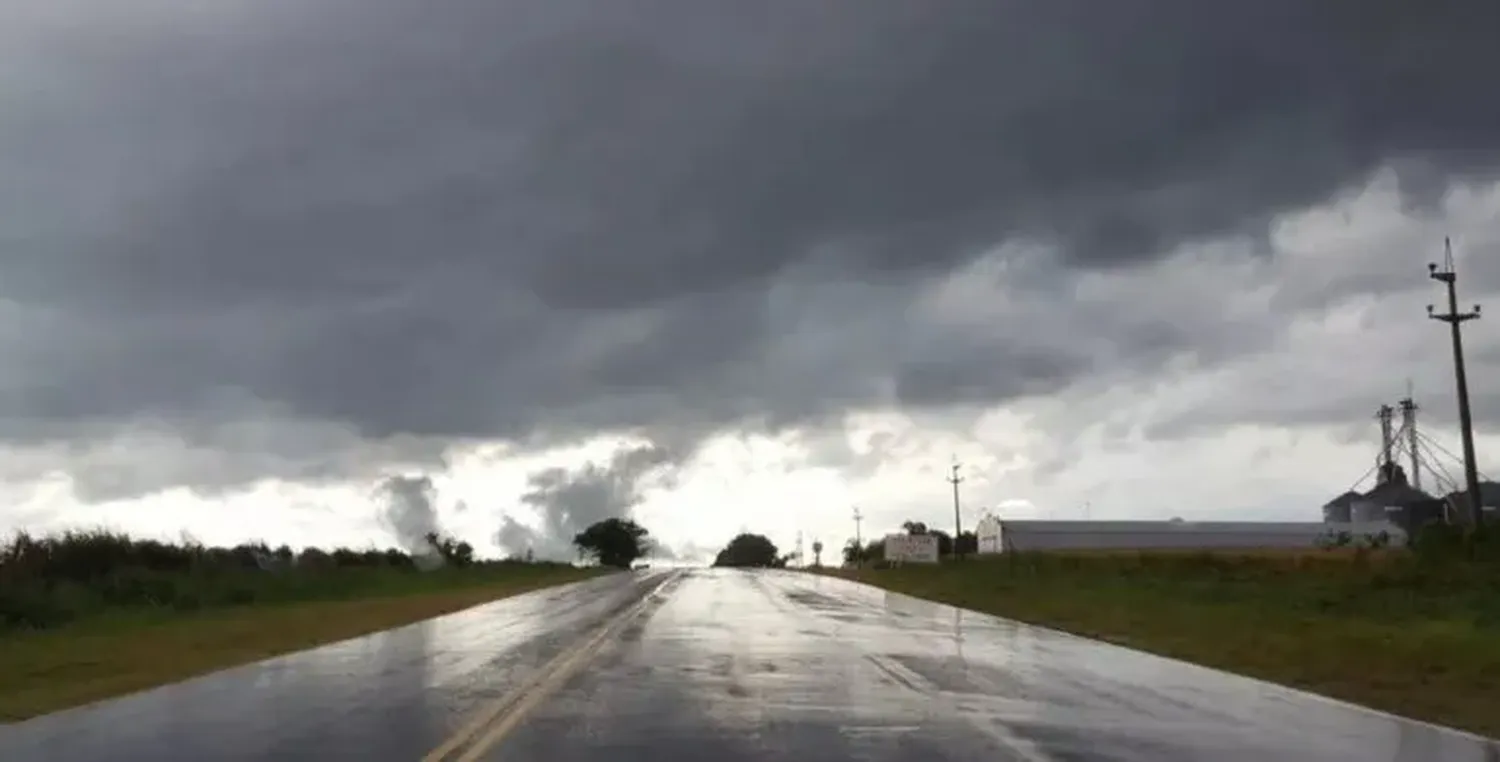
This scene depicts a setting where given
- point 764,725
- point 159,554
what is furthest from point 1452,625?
point 159,554

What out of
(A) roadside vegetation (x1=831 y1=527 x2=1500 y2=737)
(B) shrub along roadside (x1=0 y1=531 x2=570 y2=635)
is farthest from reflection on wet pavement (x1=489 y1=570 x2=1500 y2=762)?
(B) shrub along roadside (x1=0 y1=531 x2=570 y2=635)

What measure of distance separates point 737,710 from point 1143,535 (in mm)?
135815

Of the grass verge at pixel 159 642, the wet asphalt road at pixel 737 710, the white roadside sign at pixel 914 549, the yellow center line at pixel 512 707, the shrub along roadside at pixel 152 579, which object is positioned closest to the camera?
the yellow center line at pixel 512 707

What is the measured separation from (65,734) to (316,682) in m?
5.51

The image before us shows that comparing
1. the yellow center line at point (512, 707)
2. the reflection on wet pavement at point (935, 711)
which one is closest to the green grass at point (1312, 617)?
the reflection on wet pavement at point (935, 711)

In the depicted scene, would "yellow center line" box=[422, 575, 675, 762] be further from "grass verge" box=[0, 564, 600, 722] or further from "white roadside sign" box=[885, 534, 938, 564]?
"white roadside sign" box=[885, 534, 938, 564]

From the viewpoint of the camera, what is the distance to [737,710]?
16.5m

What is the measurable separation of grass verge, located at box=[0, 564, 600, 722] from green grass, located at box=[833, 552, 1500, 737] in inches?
598

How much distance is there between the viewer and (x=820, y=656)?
24.6 m

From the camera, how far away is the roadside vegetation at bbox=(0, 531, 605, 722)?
76.0 ft

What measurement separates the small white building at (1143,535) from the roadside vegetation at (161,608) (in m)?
73.4

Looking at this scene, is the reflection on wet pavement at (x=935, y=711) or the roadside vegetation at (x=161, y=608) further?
the roadside vegetation at (x=161, y=608)

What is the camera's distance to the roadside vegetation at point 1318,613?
2091 cm

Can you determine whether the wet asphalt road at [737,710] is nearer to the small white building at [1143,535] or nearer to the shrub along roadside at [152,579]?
the shrub along roadside at [152,579]
